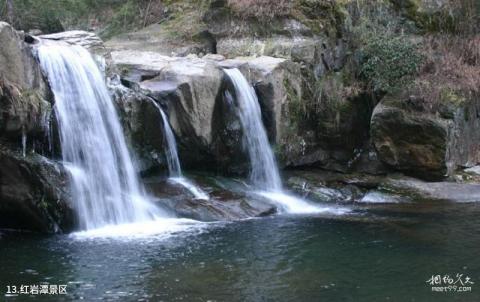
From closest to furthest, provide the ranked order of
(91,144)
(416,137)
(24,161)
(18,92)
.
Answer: (18,92)
(24,161)
(91,144)
(416,137)

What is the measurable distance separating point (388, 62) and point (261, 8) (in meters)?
3.78

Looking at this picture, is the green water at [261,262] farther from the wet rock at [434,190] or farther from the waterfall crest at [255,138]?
the waterfall crest at [255,138]

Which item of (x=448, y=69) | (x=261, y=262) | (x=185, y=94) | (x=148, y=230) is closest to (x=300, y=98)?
(x=185, y=94)

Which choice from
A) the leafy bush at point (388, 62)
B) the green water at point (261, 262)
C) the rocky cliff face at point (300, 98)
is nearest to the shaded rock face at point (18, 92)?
the green water at point (261, 262)

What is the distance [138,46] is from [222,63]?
372cm

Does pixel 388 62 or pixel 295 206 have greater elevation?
pixel 388 62

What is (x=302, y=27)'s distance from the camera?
16812 mm

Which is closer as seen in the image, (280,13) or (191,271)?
(191,271)

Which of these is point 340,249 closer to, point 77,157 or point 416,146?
point 77,157

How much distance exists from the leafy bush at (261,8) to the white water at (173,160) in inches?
209

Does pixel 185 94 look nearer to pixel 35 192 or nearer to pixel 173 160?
pixel 173 160

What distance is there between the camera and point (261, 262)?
880 centimetres

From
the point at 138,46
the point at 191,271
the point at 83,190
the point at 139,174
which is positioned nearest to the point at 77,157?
the point at 83,190

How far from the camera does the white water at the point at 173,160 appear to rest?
12992 mm
